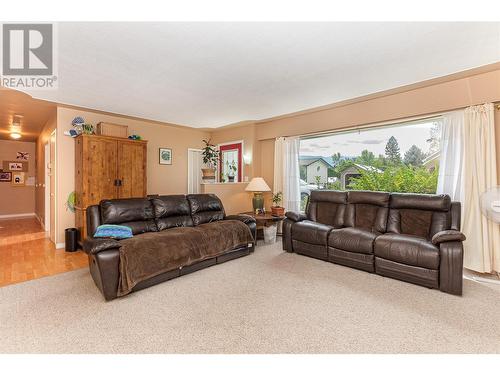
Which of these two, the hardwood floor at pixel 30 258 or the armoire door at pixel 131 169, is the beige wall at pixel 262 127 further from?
the armoire door at pixel 131 169

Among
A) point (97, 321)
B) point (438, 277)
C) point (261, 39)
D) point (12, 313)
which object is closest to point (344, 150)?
point (438, 277)

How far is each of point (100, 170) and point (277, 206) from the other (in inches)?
132

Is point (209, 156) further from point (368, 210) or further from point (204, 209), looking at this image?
point (368, 210)

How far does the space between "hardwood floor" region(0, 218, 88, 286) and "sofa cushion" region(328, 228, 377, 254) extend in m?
3.63

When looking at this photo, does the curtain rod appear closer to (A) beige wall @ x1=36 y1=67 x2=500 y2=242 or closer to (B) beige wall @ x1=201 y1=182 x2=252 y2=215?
(A) beige wall @ x1=36 y1=67 x2=500 y2=242

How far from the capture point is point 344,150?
477cm

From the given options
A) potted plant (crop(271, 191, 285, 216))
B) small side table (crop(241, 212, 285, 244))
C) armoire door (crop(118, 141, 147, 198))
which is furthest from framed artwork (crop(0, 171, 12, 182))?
potted plant (crop(271, 191, 285, 216))

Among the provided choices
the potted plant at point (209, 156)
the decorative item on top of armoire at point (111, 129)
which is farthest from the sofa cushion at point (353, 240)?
the decorative item on top of armoire at point (111, 129)

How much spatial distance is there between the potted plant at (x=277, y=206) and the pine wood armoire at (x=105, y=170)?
2619 millimetres

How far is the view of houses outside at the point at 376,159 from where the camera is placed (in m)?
3.85

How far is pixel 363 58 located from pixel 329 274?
8.53 ft

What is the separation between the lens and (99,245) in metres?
2.55
